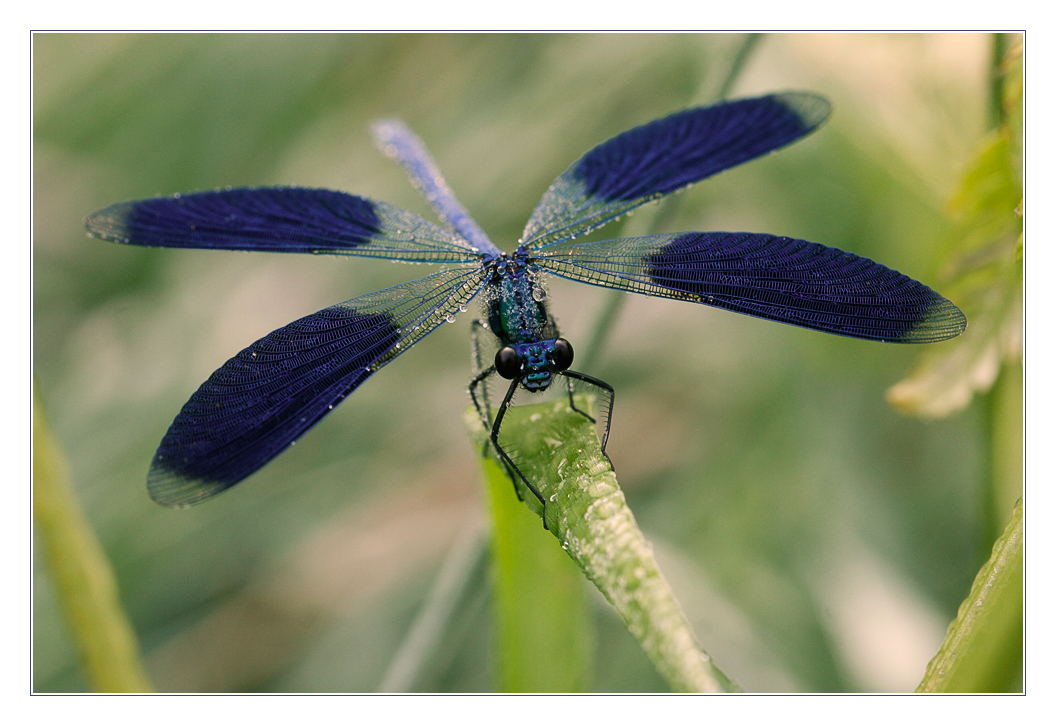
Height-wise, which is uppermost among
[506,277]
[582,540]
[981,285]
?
[506,277]

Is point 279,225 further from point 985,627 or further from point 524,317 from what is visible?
point 985,627

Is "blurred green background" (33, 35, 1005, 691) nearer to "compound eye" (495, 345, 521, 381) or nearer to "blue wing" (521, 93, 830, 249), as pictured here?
"blue wing" (521, 93, 830, 249)

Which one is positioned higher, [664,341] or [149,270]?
[149,270]

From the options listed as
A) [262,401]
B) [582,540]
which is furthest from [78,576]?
[582,540]

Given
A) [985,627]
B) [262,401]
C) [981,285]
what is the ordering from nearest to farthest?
[985,627] < [262,401] < [981,285]

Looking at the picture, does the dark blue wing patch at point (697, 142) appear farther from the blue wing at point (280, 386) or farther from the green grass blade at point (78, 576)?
the green grass blade at point (78, 576)
